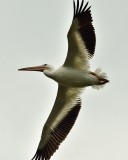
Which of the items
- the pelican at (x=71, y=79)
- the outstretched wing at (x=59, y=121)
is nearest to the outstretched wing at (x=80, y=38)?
the pelican at (x=71, y=79)

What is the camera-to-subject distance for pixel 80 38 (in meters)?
21.7

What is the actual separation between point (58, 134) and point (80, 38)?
2983 mm

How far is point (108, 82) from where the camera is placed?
22.0 metres

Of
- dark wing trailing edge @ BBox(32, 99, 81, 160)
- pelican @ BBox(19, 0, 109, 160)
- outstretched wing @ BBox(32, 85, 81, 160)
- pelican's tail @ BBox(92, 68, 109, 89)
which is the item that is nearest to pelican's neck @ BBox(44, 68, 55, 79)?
pelican @ BBox(19, 0, 109, 160)

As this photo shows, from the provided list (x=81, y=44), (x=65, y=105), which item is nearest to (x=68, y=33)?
(x=81, y=44)

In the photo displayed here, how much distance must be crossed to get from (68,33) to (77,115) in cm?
255

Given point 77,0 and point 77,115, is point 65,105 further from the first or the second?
point 77,0

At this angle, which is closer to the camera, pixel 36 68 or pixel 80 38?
pixel 80 38

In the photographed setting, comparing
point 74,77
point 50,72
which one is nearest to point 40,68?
point 50,72

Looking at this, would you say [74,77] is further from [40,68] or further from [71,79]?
[40,68]

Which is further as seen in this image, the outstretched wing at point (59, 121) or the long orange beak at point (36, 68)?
the outstretched wing at point (59, 121)

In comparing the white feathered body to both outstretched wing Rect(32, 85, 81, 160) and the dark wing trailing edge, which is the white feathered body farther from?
the dark wing trailing edge

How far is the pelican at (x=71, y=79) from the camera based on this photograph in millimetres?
21641

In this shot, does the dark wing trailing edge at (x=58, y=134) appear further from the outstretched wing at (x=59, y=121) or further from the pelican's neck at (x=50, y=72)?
the pelican's neck at (x=50, y=72)
